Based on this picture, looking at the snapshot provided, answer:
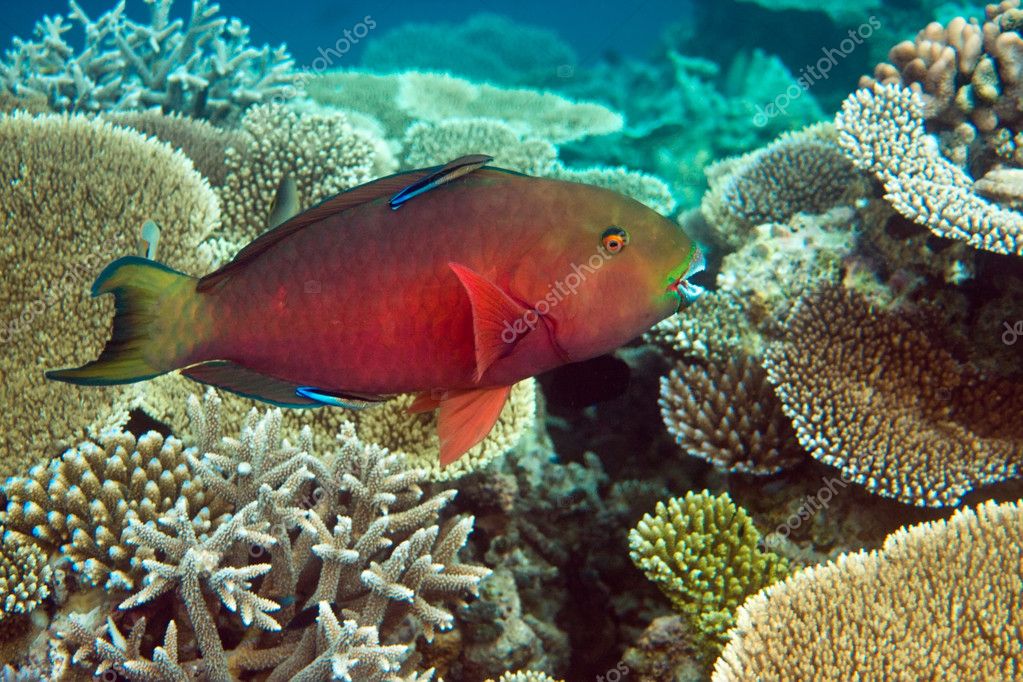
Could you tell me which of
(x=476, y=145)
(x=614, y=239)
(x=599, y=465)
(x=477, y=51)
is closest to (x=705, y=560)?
(x=599, y=465)

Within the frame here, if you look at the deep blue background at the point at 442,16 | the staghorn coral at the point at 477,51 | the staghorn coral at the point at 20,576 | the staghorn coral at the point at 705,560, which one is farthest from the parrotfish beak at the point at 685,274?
the deep blue background at the point at 442,16

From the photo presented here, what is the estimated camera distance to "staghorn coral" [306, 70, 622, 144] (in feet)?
27.3

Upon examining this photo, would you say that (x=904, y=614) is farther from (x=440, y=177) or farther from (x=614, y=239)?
(x=440, y=177)

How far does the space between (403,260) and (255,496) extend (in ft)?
6.26

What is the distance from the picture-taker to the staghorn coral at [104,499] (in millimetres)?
2588

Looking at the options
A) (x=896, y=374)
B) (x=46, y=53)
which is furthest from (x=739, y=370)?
(x=46, y=53)

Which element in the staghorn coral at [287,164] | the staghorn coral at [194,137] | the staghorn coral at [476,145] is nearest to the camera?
the staghorn coral at [287,164]

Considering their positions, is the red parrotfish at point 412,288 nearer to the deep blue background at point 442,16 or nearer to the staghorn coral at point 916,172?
the staghorn coral at point 916,172

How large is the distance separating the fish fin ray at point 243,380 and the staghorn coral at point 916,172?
323 centimetres

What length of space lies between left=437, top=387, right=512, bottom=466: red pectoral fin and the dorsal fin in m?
0.53

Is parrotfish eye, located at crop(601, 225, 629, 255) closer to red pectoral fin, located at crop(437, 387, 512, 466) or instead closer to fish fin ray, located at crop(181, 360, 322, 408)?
red pectoral fin, located at crop(437, 387, 512, 466)

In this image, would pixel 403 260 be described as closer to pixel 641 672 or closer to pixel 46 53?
pixel 641 672

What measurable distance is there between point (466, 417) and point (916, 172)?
3223 millimetres

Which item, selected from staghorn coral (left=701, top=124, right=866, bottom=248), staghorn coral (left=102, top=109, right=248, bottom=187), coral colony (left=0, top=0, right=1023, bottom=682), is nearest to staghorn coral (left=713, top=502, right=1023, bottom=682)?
coral colony (left=0, top=0, right=1023, bottom=682)
